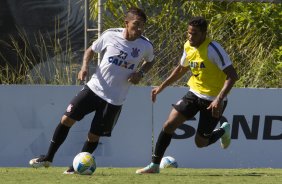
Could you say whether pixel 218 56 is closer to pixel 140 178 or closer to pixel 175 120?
pixel 175 120

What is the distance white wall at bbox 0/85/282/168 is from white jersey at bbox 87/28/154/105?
7.14ft

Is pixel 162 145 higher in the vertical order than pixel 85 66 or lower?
lower

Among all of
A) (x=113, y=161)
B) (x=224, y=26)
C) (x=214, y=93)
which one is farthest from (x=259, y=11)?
(x=214, y=93)

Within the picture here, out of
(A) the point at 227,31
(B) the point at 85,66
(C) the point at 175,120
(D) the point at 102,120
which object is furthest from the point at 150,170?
(A) the point at 227,31

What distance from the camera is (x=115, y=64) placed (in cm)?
1055

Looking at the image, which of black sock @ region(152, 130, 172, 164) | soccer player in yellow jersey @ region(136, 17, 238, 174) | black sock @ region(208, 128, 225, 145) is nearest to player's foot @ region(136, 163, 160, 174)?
soccer player in yellow jersey @ region(136, 17, 238, 174)

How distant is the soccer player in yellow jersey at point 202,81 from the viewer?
1027 cm

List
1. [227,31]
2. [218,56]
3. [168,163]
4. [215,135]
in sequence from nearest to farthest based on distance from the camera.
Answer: [218,56] → [215,135] → [168,163] → [227,31]

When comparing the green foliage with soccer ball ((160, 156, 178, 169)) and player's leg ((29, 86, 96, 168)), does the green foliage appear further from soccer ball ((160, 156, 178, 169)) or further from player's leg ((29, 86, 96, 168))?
player's leg ((29, 86, 96, 168))

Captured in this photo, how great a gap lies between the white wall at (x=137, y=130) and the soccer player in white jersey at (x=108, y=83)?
6.55ft

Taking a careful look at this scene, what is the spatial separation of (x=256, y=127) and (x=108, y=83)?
333 centimetres

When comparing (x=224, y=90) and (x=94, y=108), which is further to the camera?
(x=94, y=108)

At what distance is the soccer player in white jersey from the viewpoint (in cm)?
1050

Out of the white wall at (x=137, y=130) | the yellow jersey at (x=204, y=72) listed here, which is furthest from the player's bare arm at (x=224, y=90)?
the white wall at (x=137, y=130)
